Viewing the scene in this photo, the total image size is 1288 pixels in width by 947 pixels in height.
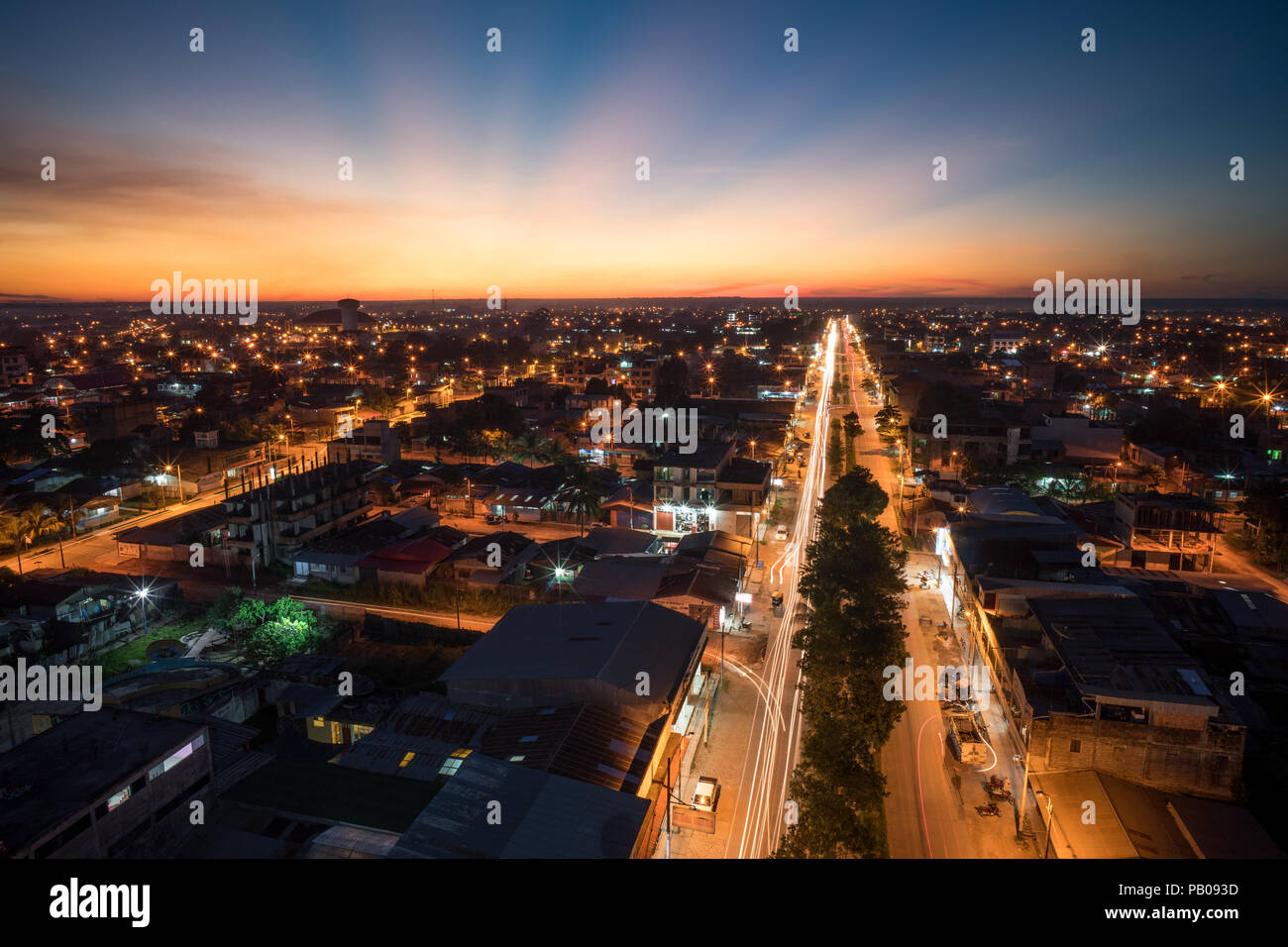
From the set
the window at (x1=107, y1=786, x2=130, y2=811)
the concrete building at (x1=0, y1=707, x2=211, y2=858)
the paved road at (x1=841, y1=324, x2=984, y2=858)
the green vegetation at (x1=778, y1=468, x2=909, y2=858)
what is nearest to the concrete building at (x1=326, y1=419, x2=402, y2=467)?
the green vegetation at (x1=778, y1=468, x2=909, y2=858)

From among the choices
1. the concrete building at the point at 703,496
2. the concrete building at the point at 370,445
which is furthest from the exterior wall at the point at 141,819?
the concrete building at the point at 370,445

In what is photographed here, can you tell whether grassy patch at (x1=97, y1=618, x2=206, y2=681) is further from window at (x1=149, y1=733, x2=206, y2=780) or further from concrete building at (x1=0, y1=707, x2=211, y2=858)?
window at (x1=149, y1=733, x2=206, y2=780)

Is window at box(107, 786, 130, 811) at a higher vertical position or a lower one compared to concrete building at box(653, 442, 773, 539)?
lower

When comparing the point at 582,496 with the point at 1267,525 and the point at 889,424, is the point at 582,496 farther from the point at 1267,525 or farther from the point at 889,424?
the point at 889,424

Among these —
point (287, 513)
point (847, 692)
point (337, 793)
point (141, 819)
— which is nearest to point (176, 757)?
point (141, 819)

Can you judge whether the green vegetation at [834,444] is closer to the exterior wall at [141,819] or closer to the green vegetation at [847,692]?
the green vegetation at [847,692]

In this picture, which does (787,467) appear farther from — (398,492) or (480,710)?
(480,710)
